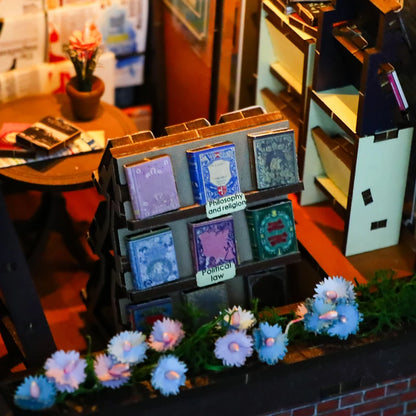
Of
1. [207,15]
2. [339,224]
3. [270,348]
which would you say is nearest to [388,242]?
[339,224]

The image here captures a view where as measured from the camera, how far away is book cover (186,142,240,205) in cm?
354

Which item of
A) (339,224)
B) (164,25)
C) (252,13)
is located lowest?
(339,224)

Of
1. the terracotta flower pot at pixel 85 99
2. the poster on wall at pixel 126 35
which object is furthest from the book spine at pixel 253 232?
the poster on wall at pixel 126 35

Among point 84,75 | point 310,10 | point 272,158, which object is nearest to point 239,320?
point 272,158

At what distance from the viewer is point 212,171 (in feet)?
11.7

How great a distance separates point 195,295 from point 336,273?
Answer: 74 cm

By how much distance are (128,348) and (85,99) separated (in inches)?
75.1

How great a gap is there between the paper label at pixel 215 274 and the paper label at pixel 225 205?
25 centimetres

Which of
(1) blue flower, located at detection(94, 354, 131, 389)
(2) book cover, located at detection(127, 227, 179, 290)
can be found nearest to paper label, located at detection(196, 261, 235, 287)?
(2) book cover, located at detection(127, 227, 179, 290)

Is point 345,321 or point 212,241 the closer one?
point 345,321

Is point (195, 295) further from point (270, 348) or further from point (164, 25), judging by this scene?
point (164, 25)

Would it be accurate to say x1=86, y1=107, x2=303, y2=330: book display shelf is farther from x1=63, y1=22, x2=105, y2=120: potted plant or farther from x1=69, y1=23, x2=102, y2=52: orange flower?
x1=69, y1=23, x2=102, y2=52: orange flower

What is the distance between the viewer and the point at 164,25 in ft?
18.8

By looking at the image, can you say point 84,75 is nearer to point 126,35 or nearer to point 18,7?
point 18,7
